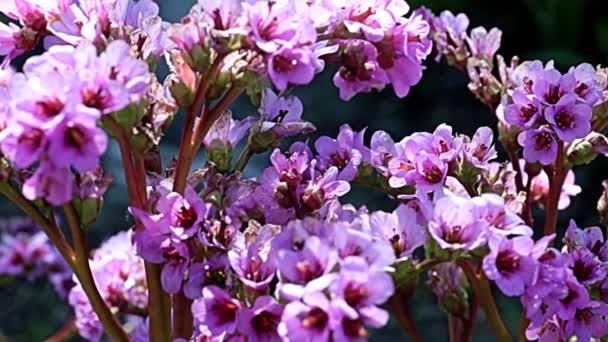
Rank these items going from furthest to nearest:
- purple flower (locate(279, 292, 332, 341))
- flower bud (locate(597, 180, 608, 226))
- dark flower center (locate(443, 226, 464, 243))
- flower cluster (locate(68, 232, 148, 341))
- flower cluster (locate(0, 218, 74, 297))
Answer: flower cluster (locate(0, 218, 74, 297)), flower cluster (locate(68, 232, 148, 341)), flower bud (locate(597, 180, 608, 226)), dark flower center (locate(443, 226, 464, 243)), purple flower (locate(279, 292, 332, 341))

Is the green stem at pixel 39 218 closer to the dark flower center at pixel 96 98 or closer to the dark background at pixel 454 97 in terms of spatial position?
the dark flower center at pixel 96 98

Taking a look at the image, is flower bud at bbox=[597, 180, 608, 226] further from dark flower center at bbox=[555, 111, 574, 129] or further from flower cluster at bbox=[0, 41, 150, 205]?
flower cluster at bbox=[0, 41, 150, 205]

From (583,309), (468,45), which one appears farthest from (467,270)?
(468,45)

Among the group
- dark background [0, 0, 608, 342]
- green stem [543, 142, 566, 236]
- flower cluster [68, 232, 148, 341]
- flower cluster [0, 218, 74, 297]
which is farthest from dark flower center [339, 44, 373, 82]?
dark background [0, 0, 608, 342]

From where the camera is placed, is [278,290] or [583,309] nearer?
[278,290]

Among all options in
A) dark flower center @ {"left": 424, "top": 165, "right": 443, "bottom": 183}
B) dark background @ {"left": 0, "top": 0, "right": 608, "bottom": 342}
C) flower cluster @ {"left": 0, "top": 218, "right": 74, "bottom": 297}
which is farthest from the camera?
dark background @ {"left": 0, "top": 0, "right": 608, "bottom": 342}

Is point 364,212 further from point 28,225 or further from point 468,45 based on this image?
point 28,225
